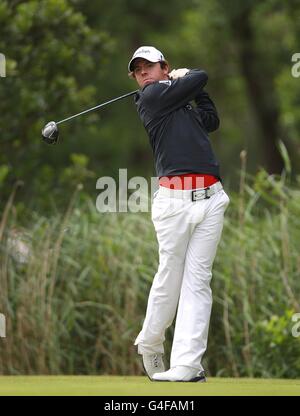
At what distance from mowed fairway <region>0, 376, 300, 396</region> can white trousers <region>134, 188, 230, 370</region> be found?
0.98 ft

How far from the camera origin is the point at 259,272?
33.3 feet

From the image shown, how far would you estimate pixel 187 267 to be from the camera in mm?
7117

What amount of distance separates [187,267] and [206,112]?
0.98m

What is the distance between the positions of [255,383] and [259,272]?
2811mm

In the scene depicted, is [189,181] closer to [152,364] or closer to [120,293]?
[152,364]

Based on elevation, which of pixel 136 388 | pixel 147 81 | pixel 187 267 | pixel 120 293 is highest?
pixel 147 81

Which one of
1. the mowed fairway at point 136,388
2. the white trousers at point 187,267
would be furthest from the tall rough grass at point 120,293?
the white trousers at point 187,267

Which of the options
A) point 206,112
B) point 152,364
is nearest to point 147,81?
point 206,112

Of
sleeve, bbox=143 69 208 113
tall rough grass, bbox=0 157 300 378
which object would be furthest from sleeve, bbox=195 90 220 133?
tall rough grass, bbox=0 157 300 378

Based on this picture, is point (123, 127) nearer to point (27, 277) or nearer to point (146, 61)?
point (27, 277)

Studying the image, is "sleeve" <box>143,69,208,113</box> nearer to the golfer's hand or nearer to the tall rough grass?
the golfer's hand

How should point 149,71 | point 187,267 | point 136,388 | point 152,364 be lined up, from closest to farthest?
point 136,388 < point 187,267 < point 149,71 < point 152,364

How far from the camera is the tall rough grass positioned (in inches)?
386

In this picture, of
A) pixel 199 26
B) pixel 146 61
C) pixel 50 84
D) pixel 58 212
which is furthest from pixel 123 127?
pixel 146 61
